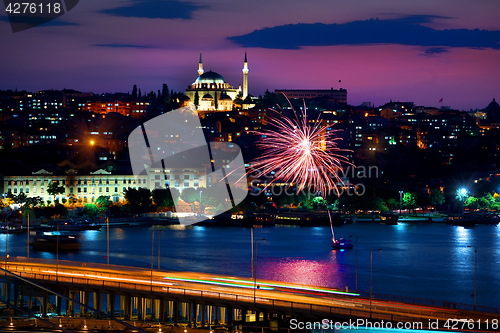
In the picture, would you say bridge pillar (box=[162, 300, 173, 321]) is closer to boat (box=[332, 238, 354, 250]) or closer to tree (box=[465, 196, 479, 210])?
boat (box=[332, 238, 354, 250])

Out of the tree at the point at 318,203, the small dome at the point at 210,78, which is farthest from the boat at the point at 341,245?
the small dome at the point at 210,78

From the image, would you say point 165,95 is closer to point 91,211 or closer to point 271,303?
point 91,211

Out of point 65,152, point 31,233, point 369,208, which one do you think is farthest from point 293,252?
point 65,152

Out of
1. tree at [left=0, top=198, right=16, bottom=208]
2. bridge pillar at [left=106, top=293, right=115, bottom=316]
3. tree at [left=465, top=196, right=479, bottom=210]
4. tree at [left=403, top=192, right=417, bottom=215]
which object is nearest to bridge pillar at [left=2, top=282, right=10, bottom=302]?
bridge pillar at [left=106, top=293, right=115, bottom=316]

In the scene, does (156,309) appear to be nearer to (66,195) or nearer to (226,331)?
(226,331)

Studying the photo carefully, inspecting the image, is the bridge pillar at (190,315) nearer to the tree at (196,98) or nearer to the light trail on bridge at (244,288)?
the light trail on bridge at (244,288)

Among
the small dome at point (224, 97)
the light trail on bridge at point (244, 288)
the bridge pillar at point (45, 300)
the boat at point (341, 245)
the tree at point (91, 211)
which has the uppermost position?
the small dome at point (224, 97)

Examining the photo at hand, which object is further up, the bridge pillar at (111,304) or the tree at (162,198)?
the tree at (162,198)
